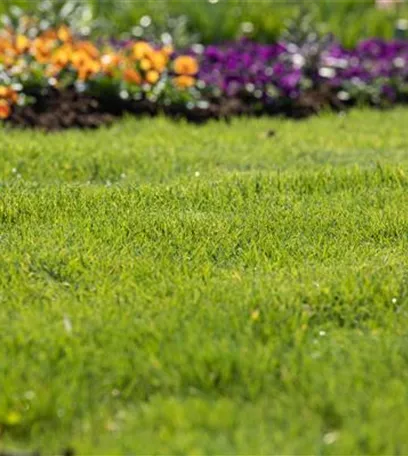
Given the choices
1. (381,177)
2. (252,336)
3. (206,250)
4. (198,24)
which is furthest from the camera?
(198,24)

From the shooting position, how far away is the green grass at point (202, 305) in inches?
143

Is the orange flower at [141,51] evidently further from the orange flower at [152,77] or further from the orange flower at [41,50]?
the orange flower at [41,50]

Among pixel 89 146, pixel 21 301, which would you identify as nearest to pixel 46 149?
pixel 89 146

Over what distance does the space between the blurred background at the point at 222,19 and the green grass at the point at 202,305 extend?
3629 mm

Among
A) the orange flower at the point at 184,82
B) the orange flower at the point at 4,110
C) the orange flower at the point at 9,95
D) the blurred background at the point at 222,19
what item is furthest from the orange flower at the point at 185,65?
the orange flower at the point at 4,110

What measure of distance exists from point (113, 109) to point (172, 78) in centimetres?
70

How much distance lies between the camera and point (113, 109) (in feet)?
28.1

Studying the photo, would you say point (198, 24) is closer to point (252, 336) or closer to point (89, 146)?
point (89, 146)

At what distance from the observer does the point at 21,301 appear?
14.7 feet

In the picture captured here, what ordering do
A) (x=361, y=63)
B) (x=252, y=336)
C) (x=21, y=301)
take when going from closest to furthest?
1. (x=252, y=336)
2. (x=21, y=301)
3. (x=361, y=63)

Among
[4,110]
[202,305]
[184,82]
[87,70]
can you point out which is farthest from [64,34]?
[202,305]

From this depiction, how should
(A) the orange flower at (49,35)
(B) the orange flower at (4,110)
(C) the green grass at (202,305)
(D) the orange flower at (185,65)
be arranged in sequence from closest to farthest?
1. (C) the green grass at (202,305)
2. (B) the orange flower at (4,110)
3. (D) the orange flower at (185,65)
4. (A) the orange flower at (49,35)

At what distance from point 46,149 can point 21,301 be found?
262cm

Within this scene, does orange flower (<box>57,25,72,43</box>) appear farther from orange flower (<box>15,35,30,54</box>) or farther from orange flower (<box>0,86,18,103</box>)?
orange flower (<box>0,86,18,103</box>)
